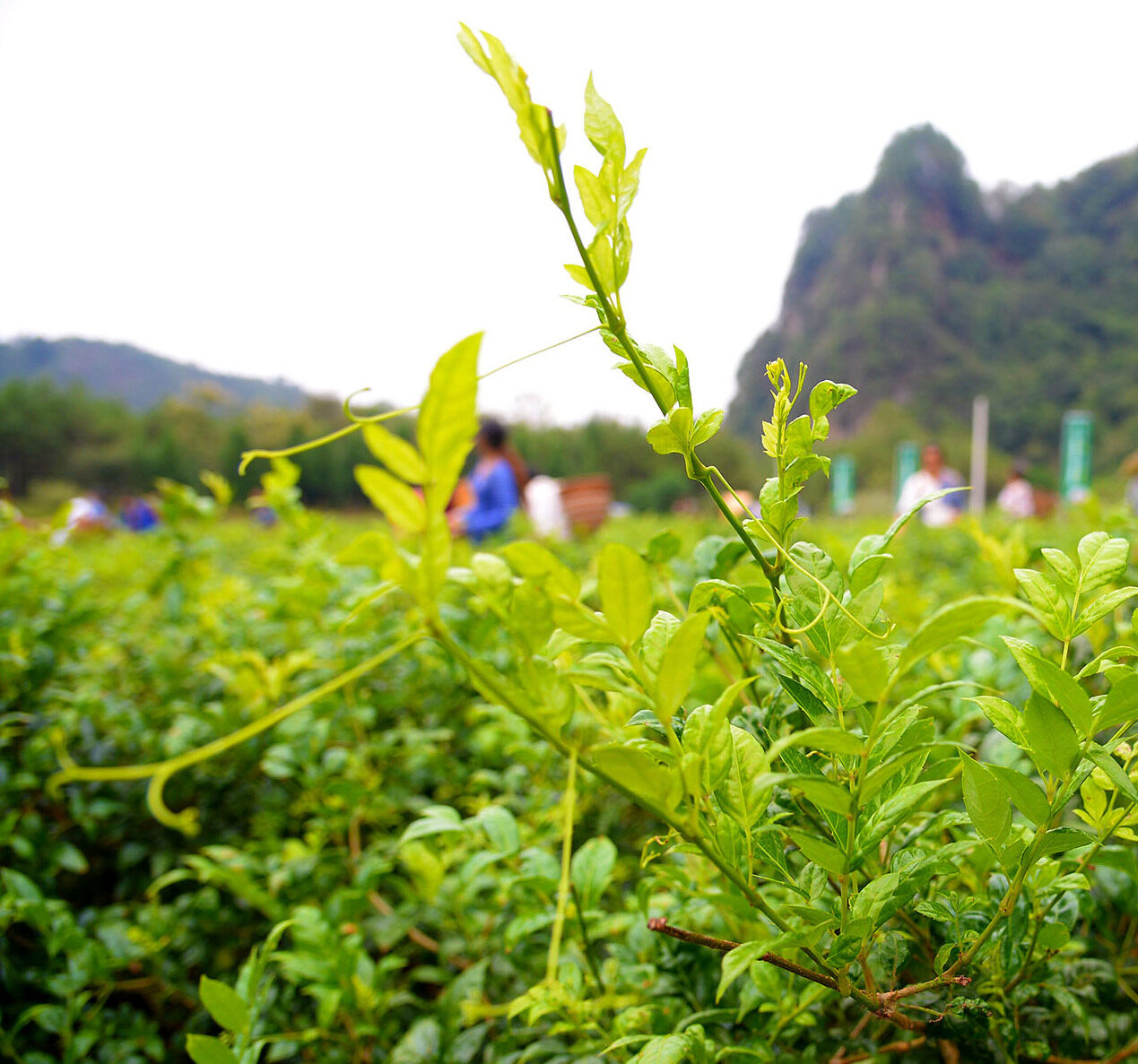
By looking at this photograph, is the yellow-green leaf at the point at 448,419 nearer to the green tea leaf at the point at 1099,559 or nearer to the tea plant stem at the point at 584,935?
the green tea leaf at the point at 1099,559

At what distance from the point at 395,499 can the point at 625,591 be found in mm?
133

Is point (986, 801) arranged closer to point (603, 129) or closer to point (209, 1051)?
point (603, 129)

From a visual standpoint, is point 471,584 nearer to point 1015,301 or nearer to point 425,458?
point 425,458

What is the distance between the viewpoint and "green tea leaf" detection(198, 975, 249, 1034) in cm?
65

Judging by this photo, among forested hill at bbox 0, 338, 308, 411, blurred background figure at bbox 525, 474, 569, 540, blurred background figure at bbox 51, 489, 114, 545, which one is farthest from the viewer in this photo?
forested hill at bbox 0, 338, 308, 411

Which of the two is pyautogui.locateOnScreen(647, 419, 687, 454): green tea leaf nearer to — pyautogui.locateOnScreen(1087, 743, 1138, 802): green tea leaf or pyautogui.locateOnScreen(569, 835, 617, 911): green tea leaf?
pyautogui.locateOnScreen(1087, 743, 1138, 802): green tea leaf

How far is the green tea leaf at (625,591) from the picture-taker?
381mm

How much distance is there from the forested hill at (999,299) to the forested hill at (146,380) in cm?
3167

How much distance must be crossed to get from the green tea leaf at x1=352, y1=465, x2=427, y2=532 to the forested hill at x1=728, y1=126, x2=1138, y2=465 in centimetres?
3322

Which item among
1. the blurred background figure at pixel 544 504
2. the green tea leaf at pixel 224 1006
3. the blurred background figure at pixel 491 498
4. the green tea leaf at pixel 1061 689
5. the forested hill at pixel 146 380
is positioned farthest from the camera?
the forested hill at pixel 146 380

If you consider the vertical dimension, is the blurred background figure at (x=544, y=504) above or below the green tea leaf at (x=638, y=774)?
above

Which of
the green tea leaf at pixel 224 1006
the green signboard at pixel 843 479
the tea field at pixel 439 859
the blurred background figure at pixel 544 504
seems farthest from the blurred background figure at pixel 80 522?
the green signboard at pixel 843 479

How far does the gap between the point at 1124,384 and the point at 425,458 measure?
1831 inches

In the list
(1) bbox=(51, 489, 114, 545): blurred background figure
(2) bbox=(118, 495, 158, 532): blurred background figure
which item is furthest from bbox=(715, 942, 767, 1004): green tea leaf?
(2) bbox=(118, 495, 158, 532): blurred background figure
